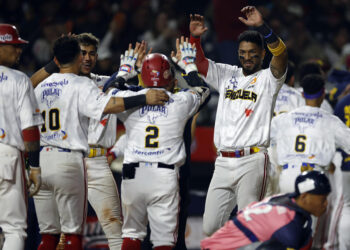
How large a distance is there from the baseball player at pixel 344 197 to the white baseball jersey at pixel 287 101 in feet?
1.63

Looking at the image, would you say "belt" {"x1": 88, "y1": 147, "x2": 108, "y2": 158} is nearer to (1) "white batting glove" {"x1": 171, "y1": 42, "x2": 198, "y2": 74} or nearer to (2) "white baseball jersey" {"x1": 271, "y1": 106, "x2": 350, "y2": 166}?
(1) "white batting glove" {"x1": 171, "y1": 42, "x2": 198, "y2": 74}

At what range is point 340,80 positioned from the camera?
10.2 meters

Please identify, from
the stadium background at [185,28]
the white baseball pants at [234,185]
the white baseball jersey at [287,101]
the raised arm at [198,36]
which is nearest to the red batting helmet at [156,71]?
the raised arm at [198,36]

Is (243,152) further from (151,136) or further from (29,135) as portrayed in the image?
(29,135)

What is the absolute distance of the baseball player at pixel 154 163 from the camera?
21.7ft

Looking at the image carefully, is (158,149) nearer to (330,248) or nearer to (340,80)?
(330,248)

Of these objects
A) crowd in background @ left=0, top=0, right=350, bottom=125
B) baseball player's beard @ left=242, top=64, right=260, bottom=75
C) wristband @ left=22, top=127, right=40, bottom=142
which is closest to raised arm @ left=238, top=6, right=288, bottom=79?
baseball player's beard @ left=242, top=64, right=260, bottom=75

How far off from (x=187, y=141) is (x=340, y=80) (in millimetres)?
3320

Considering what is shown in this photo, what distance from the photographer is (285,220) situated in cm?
504

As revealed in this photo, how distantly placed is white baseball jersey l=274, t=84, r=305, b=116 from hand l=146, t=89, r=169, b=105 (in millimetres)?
2708

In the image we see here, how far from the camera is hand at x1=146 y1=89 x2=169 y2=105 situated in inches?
261

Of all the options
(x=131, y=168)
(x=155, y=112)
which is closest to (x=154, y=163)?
(x=131, y=168)

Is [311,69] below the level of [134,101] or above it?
above

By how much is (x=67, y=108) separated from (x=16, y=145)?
659mm
